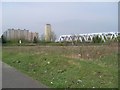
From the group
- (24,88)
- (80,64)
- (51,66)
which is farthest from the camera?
(51,66)

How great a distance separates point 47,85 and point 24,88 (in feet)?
3.79

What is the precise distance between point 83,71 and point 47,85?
2141 millimetres

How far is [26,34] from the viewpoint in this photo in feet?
262

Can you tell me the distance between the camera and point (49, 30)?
77125mm

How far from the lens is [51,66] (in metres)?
14.8

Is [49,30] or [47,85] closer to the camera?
[47,85]

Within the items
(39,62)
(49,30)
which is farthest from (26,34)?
(39,62)

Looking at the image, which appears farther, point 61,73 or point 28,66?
point 28,66

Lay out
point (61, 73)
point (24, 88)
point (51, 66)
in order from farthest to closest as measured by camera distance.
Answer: point (51, 66) → point (61, 73) → point (24, 88)

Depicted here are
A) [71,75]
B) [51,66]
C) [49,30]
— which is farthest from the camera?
[49,30]

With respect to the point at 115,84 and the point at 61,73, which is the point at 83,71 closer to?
the point at 61,73

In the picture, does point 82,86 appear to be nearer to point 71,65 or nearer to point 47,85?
point 47,85

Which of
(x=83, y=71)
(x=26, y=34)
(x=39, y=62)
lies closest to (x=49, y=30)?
(x=26, y=34)

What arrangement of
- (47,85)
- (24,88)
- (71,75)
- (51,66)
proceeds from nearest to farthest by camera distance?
(24,88) < (47,85) < (71,75) < (51,66)
